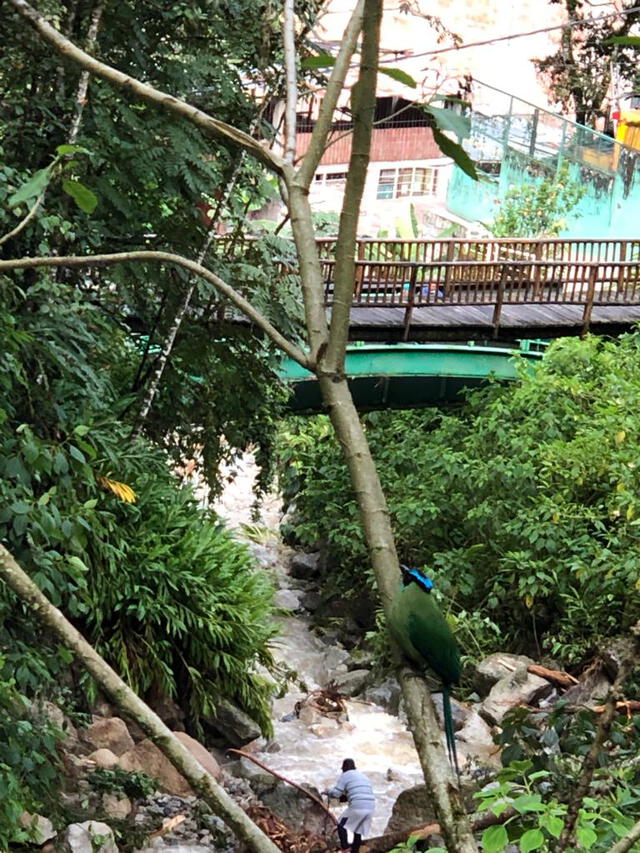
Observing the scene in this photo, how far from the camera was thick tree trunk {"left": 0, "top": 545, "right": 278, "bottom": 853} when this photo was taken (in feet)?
3.07

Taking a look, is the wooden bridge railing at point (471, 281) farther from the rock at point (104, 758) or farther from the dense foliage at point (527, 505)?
the rock at point (104, 758)

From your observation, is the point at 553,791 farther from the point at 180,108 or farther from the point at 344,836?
the point at 344,836

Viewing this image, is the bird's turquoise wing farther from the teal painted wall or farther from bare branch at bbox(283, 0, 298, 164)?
the teal painted wall

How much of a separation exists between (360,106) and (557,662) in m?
7.27

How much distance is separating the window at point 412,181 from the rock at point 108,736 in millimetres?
11939

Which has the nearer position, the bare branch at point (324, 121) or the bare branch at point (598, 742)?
the bare branch at point (598, 742)

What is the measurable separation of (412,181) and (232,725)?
1144cm

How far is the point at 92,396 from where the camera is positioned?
4832 millimetres

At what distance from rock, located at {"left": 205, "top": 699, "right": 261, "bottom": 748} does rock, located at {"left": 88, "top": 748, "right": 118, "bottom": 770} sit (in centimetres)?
94

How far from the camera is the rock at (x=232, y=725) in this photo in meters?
6.70

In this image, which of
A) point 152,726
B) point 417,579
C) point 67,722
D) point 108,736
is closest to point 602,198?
point 108,736

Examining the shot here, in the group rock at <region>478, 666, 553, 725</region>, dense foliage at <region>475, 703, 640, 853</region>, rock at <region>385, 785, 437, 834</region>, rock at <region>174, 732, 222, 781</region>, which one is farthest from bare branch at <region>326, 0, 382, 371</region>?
rock at <region>478, 666, 553, 725</region>

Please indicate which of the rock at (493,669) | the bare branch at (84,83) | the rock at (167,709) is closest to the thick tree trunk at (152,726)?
the bare branch at (84,83)

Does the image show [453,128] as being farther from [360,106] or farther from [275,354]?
[275,354]
